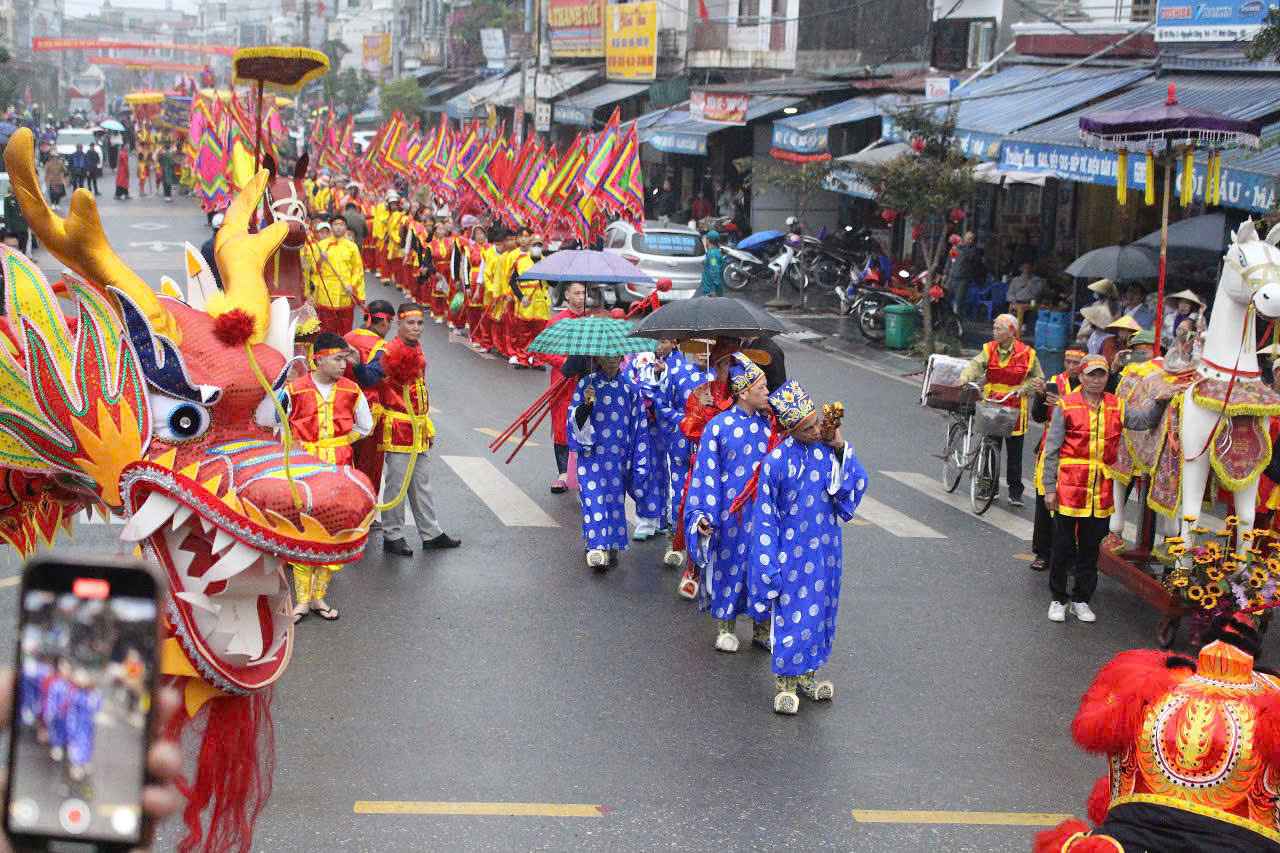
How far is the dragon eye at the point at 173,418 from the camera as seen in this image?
4.95 metres

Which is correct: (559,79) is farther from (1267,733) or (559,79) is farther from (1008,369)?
(1267,733)

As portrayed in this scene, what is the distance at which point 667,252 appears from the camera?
25.9 metres

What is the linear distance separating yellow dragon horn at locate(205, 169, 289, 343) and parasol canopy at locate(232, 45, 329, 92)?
379 cm

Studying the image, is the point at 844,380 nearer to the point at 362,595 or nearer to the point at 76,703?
→ the point at 362,595

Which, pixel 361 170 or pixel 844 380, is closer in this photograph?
pixel 844 380

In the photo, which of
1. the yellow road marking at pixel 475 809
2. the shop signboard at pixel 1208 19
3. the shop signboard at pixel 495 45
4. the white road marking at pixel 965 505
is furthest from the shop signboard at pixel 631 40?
the yellow road marking at pixel 475 809

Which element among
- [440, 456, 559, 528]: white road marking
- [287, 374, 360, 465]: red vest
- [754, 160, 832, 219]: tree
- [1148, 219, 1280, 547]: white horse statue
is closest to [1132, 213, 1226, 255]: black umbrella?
[754, 160, 832, 219]: tree

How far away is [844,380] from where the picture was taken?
771 inches

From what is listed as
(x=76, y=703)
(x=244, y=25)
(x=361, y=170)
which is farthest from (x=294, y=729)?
(x=244, y=25)

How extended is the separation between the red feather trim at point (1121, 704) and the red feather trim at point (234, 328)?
9.43 feet

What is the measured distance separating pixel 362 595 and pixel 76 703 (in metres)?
7.14

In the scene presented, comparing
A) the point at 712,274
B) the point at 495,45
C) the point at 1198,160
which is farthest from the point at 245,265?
the point at 495,45

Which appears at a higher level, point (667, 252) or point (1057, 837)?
point (1057, 837)

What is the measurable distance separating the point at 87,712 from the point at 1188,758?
3.21m
